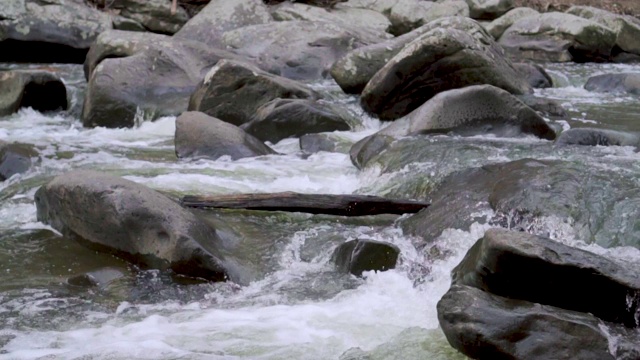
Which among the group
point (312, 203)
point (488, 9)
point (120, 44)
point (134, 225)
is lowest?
point (488, 9)

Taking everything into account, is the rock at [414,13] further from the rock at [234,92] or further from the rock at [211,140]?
the rock at [211,140]

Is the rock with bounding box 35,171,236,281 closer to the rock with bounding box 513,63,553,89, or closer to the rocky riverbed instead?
the rocky riverbed

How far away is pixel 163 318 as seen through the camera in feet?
15.0

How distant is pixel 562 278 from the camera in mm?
4121

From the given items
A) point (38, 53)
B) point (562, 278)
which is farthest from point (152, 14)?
point (562, 278)

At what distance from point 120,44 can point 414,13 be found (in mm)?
9614

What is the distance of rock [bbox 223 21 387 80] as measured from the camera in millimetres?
13258

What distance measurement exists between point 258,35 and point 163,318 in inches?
393

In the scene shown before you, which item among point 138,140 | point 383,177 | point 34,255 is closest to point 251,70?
point 138,140

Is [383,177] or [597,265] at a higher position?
[597,265]

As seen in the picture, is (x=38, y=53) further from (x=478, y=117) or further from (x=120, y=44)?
(x=478, y=117)

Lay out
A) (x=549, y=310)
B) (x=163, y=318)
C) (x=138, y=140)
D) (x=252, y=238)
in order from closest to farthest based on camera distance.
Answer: (x=549, y=310) < (x=163, y=318) < (x=252, y=238) < (x=138, y=140)

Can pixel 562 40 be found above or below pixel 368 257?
below

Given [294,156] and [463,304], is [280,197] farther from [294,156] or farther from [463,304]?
[463,304]
